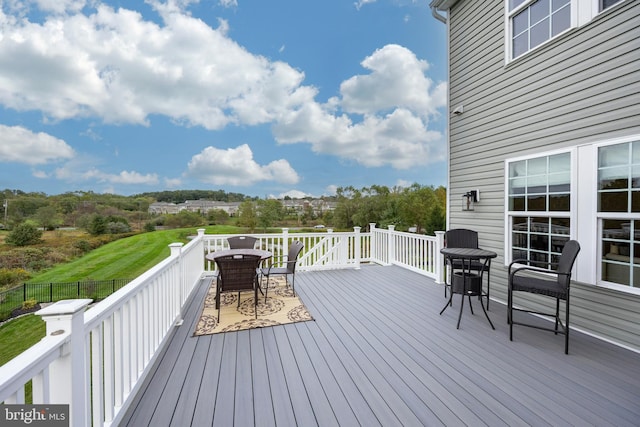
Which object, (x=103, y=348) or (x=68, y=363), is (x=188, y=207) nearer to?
(x=103, y=348)

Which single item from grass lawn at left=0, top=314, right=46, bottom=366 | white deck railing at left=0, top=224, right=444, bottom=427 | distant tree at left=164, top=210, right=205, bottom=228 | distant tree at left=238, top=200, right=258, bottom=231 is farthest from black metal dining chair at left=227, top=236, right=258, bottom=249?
distant tree at left=238, top=200, right=258, bottom=231

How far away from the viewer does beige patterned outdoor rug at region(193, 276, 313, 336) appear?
3.35 metres

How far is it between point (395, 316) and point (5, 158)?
70.2 ft

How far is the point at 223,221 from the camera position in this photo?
15055mm

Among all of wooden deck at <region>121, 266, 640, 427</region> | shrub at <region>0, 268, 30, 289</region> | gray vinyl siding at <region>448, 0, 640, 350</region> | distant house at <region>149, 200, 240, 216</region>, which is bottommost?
shrub at <region>0, 268, 30, 289</region>

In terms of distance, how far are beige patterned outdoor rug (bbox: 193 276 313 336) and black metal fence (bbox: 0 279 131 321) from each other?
6.12 metres

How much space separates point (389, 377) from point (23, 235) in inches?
512

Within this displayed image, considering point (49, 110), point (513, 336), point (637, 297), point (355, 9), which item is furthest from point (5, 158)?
→ point (637, 297)

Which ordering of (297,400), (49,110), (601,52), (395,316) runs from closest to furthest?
(297,400) < (601,52) < (395,316) < (49,110)

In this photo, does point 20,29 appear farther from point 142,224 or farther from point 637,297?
point 637,297

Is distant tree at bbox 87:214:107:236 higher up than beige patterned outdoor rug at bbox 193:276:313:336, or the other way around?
distant tree at bbox 87:214:107:236

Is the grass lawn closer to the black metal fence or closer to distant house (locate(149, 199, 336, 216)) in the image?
the black metal fence

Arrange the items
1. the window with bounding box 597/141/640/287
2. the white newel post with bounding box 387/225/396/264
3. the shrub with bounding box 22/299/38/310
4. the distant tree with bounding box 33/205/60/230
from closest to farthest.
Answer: the window with bounding box 597/141/640/287, the white newel post with bounding box 387/225/396/264, the shrub with bounding box 22/299/38/310, the distant tree with bounding box 33/205/60/230

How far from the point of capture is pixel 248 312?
152 inches
